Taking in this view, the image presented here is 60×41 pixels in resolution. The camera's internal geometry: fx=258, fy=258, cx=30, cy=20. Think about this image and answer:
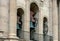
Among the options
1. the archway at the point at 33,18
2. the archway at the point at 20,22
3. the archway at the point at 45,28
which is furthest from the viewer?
the archway at the point at 45,28

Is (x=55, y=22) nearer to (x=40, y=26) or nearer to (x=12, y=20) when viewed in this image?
(x=40, y=26)

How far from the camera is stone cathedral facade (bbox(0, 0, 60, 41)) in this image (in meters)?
15.2

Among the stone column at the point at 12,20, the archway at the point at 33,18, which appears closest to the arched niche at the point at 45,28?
the archway at the point at 33,18

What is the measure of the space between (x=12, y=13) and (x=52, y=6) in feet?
20.4

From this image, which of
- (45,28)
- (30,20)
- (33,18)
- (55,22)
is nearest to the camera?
(30,20)

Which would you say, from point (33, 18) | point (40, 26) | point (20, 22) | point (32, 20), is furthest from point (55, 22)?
point (20, 22)

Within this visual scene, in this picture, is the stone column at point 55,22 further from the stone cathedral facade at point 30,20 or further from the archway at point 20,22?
the archway at point 20,22

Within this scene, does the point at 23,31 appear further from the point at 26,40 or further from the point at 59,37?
the point at 59,37

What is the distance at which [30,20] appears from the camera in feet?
60.0

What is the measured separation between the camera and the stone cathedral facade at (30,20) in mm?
15219

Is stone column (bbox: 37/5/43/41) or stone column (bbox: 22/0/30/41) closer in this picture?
stone column (bbox: 22/0/30/41)

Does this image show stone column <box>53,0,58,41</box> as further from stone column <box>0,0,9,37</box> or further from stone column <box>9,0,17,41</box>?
stone column <box>0,0,9,37</box>

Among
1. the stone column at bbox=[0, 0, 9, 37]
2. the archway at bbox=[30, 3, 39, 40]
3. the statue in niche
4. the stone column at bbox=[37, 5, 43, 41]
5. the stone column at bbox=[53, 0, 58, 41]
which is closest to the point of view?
the stone column at bbox=[0, 0, 9, 37]

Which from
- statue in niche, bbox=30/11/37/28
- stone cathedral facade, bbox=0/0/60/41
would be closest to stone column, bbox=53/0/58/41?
stone cathedral facade, bbox=0/0/60/41
